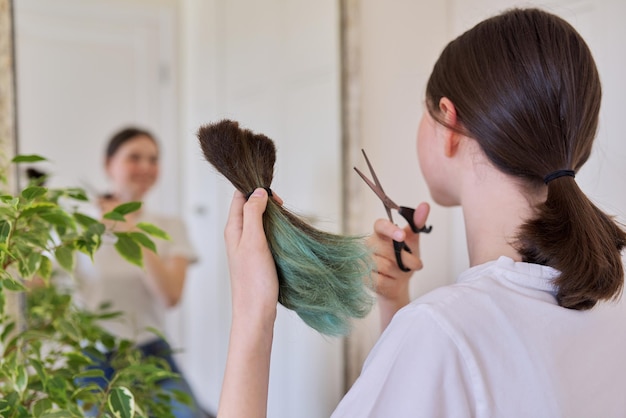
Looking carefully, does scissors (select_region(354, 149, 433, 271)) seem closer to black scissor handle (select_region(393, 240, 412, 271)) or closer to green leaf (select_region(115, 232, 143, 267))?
black scissor handle (select_region(393, 240, 412, 271))

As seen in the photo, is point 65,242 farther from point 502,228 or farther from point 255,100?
point 255,100

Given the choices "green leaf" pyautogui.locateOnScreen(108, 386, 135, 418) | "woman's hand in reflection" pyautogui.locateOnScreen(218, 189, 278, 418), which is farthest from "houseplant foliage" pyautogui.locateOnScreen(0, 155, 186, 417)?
"woman's hand in reflection" pyautogui.locateOnScreen(218, 189, 278, 418)

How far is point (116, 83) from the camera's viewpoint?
1.18 meters

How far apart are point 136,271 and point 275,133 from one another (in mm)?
459

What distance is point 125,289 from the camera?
1.19m

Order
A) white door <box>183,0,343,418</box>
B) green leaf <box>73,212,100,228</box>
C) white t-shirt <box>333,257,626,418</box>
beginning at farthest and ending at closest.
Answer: white door <box>183,0,343,418</box> → green leaf <box>73,212,100,228</box> → white t-shirt <box>333,257,626,418</box>

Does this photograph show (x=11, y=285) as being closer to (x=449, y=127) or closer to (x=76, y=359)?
(x=76, y=359)

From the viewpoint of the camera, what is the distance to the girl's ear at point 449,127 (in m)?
0.68

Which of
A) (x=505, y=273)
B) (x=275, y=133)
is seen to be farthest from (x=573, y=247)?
(x=275, y=133)

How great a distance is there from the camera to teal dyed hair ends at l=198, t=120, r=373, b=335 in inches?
23.2

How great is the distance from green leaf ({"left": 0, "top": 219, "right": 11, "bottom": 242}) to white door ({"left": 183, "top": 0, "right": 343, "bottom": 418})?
561mm

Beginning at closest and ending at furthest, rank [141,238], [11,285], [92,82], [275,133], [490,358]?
[490,358] → [11,285] → [141,238] → [92,82] → [275,133]

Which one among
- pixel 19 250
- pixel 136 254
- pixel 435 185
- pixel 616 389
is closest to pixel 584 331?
pixel 616 389

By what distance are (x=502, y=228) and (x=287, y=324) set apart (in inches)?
30.5
